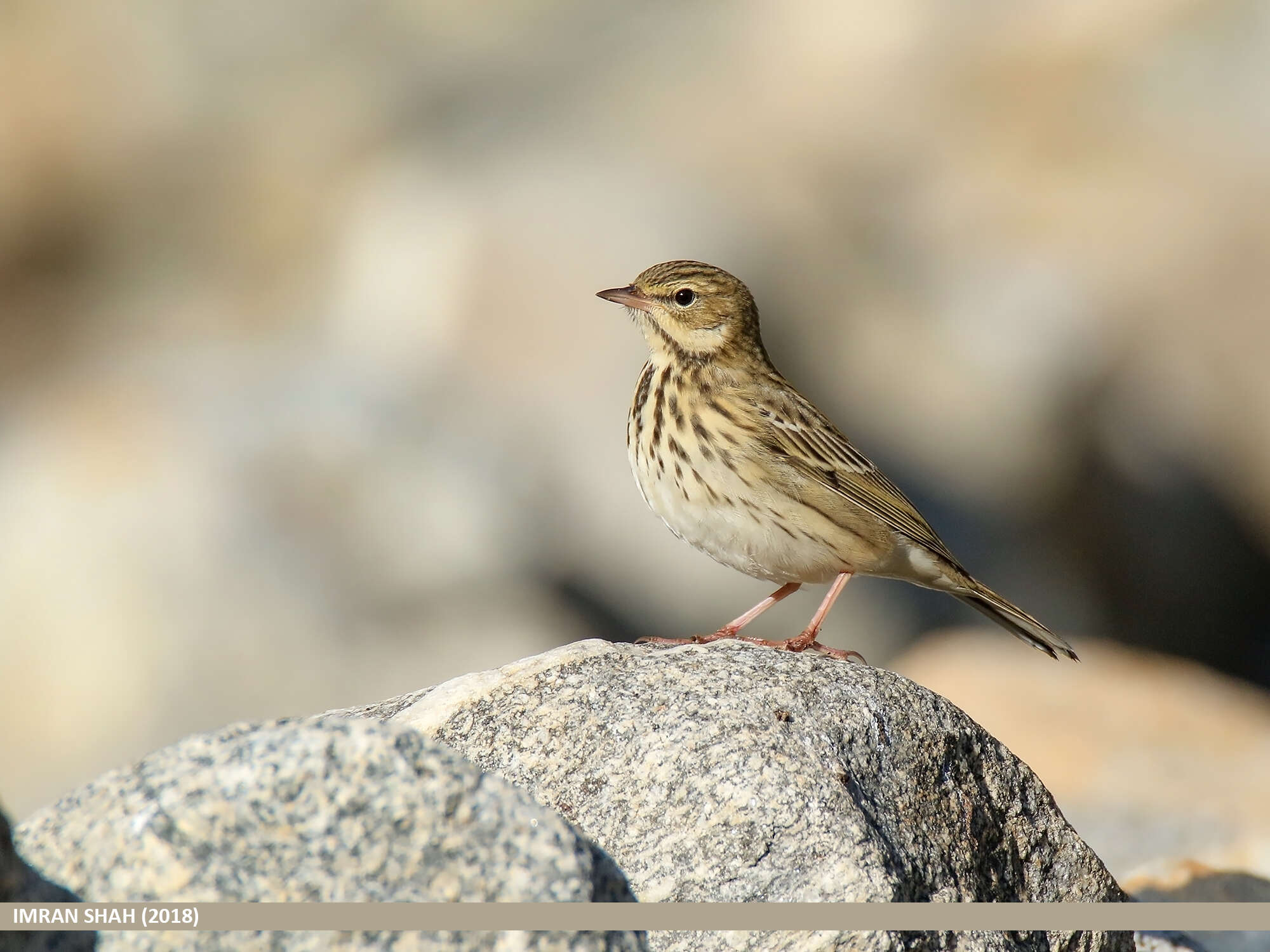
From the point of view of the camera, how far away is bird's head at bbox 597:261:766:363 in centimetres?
695

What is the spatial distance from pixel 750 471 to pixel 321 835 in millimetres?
3696

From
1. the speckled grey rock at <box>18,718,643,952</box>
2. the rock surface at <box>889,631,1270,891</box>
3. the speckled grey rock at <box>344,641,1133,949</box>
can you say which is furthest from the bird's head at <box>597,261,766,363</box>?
the speckled grey rock at <box>18,718,643,952</box>

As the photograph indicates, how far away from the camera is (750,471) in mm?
6402

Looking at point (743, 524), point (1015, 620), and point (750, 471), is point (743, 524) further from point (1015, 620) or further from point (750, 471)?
point (1015, 620)

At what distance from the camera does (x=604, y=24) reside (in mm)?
14344

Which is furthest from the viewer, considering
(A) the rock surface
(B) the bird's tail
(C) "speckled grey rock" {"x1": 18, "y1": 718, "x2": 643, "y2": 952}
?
(A) the rock surface

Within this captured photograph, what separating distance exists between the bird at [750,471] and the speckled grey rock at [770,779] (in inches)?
40.4

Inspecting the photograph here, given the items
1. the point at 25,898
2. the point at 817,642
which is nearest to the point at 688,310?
the point at 817,642

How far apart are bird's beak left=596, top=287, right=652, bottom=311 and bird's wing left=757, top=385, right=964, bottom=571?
76 centimetres

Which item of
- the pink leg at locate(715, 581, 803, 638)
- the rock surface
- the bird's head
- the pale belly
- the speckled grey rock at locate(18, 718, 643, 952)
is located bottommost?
the rock surface

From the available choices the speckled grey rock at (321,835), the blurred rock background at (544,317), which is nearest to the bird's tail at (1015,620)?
the speckled grey rock at (321,835)

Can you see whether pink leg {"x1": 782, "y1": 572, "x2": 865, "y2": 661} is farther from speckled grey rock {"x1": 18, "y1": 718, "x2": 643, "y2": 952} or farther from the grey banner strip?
speckled grey rock {"x1": 18, "y1": 718, "x2": 643, "y2": 952}

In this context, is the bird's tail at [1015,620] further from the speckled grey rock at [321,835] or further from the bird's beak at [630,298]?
the speckled grey rock at [321,835]

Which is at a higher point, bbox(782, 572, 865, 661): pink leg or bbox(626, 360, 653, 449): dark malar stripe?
bbox(626, 360, 653, 449): dark malar stripe
